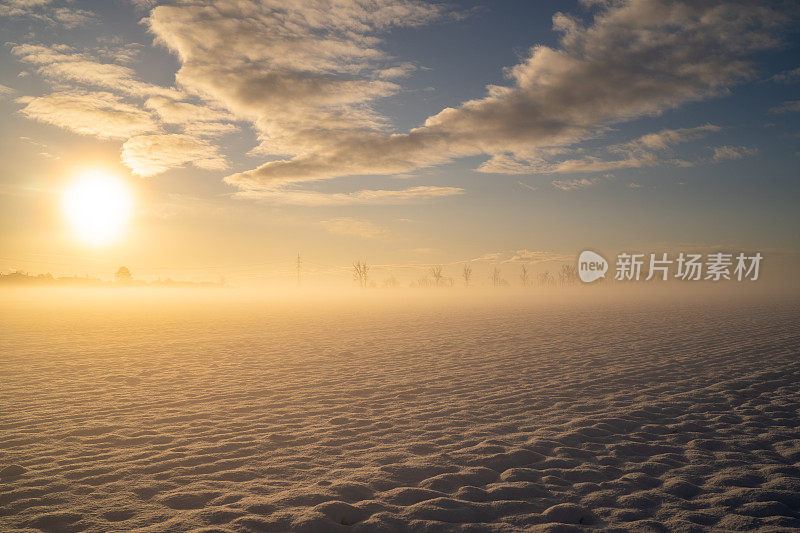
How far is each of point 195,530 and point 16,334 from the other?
27366 millimetres

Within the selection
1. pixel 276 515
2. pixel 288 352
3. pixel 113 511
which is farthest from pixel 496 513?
pixel 288 352

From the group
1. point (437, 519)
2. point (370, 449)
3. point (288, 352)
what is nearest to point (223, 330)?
point (288, 352)

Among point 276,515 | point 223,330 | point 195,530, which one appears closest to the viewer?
point 195,530

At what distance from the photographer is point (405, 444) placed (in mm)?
6996

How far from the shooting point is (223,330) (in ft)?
87.5

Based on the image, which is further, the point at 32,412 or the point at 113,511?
the point at 32,412

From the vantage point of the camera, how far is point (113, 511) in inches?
196

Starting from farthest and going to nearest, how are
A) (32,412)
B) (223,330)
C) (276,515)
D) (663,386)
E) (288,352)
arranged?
1. (223,330)
2. (288,352)
3. (663,386)
4. (32,412)
5. (276,515)

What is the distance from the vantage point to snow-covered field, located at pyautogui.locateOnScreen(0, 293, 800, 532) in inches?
192

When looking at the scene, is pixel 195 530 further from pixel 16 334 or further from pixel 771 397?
pixel 16 334

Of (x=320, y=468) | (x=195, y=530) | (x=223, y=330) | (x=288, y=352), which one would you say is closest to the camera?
(x=195, y=530)

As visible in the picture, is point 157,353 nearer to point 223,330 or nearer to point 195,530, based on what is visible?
point 223,330

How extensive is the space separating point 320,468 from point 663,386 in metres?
9.01

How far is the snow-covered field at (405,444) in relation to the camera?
4871 mm
